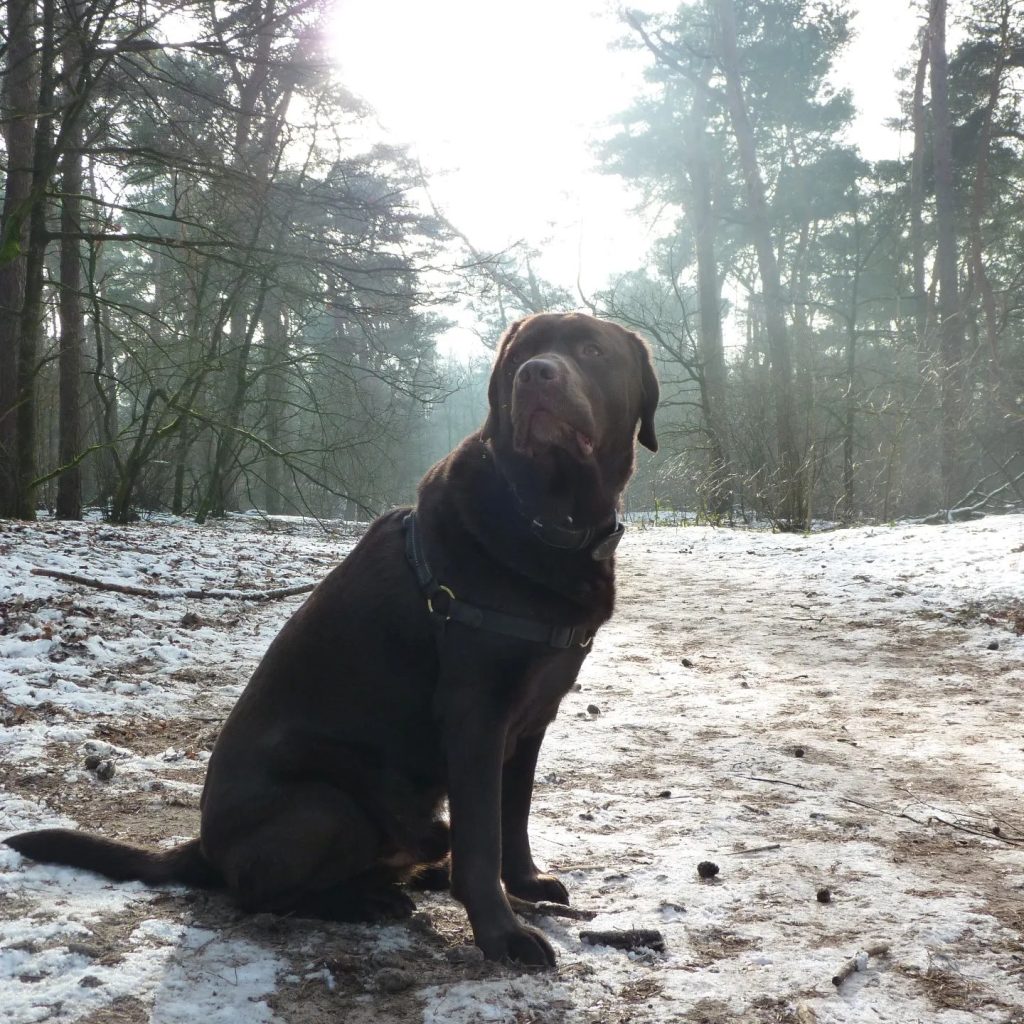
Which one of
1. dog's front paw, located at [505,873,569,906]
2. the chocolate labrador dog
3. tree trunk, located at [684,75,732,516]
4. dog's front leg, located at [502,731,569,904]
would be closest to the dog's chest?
the chocolate labrador dog

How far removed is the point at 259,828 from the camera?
245 centimetres

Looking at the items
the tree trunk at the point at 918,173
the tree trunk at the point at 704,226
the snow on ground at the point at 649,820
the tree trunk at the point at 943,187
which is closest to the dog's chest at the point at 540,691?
the snow on ground at the point at 649,820

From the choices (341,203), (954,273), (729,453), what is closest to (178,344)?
(341,203)

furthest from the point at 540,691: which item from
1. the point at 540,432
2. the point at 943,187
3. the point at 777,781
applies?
the point at 943,187

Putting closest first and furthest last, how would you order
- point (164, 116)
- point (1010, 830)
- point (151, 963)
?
point (151, 963) < point (1010, 830) < point (164, 116)

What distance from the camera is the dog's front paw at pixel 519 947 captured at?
2285 mm

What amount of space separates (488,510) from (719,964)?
1.28 metres

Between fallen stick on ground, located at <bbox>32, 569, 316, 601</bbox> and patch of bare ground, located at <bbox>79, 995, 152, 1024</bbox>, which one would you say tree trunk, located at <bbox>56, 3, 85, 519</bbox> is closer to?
fallen stick on ground, located at <bbox>32, 569, 316, 601</bbox>

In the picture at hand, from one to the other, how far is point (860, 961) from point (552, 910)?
83 cm

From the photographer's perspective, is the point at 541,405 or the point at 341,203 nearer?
the point at 541,405

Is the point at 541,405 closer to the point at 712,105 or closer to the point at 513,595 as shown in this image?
the point at 513,595

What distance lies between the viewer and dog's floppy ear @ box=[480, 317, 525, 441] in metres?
2.76

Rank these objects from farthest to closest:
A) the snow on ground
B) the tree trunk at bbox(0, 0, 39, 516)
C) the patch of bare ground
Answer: the tree trunk at bbox(0, 0, 39, 516) < the snow on ground < the patch of bare ground

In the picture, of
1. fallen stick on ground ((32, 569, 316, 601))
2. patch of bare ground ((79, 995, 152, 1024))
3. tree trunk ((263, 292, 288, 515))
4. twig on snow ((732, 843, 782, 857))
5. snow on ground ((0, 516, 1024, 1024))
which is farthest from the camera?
tree trunk ((263, 292, 288, 515))
